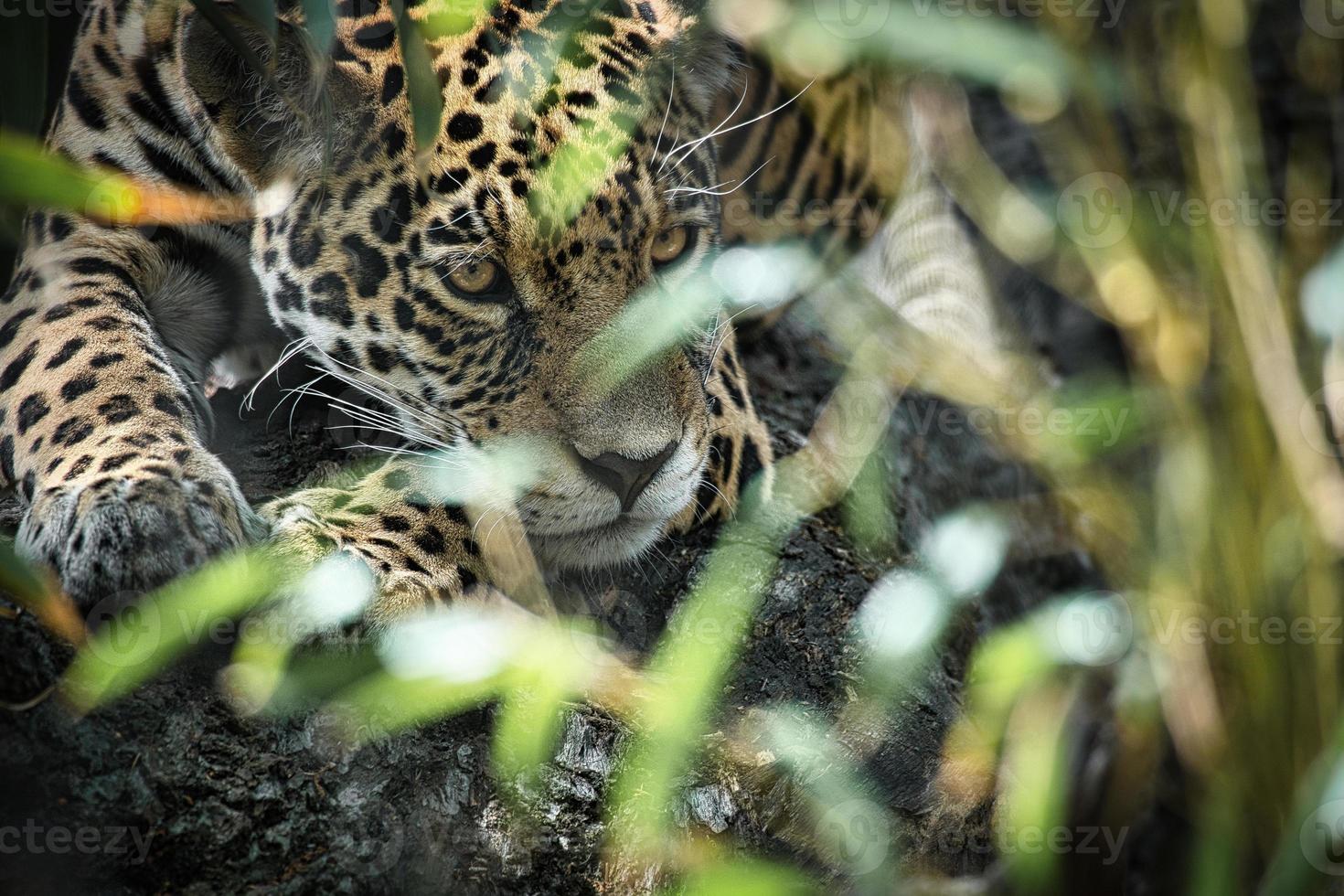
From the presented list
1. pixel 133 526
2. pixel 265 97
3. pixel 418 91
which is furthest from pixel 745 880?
pixel 265 97

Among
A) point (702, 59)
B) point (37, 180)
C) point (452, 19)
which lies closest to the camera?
point (37, 180)

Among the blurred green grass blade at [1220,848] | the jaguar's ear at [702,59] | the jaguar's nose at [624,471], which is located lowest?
the blurred green grass blade at [1220,848]

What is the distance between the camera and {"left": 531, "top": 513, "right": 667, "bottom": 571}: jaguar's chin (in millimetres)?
2213

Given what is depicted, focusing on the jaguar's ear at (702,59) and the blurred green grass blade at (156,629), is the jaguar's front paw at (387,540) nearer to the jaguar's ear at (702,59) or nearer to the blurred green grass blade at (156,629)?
the blurred green grass blade at (156,629)

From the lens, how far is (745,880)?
183 cm

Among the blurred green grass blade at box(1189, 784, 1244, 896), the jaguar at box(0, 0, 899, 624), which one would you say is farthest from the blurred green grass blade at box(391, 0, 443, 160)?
the blurred green grass blade at box(1189, 784, 1244, 896)

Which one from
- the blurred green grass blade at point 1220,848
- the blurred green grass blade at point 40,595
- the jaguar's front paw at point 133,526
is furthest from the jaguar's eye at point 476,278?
the blurred green grass blade at point 1220,848

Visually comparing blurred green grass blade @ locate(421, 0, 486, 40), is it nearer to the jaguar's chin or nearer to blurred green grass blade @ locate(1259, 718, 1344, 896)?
the jaguar's chin

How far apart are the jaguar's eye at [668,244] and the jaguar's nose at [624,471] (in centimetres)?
42

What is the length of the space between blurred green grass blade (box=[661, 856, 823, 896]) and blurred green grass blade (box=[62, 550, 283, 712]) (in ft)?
2.66

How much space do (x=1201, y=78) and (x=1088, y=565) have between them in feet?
5.64

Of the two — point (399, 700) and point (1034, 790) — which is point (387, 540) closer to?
point (399, 700)

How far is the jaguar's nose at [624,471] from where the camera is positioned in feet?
6.87

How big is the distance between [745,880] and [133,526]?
1090 millimetres
